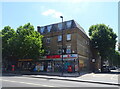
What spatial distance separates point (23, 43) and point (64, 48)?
9.33m

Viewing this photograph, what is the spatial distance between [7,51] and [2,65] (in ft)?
30.4

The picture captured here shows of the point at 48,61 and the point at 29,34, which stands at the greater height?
the point at 29,34

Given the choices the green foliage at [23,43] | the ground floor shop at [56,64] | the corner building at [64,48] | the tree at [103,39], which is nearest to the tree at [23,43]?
the green foliage at [23,43]

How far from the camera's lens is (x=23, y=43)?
27.8 m

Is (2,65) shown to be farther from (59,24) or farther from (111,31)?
(111,31)

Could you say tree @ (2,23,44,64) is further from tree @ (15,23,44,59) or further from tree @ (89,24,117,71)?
tree @ (89,24,117,71)

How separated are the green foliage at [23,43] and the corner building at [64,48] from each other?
465 centimetres

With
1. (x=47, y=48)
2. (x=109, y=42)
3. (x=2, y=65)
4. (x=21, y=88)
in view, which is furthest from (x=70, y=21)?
(x=21, y=88)

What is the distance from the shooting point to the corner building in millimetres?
30025

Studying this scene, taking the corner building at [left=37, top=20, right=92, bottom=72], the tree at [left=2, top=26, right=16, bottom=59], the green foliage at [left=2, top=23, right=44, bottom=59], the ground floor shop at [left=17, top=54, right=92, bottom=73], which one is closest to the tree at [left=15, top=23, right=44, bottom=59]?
the green foliage at [left=2, top=23, right=44, bottom=59]

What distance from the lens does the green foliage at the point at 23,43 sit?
27.8m

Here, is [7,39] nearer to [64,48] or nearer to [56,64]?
[56,64]

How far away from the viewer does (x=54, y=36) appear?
34.5 m

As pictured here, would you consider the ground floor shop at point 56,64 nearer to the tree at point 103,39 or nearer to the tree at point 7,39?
the tree at point 7,39
